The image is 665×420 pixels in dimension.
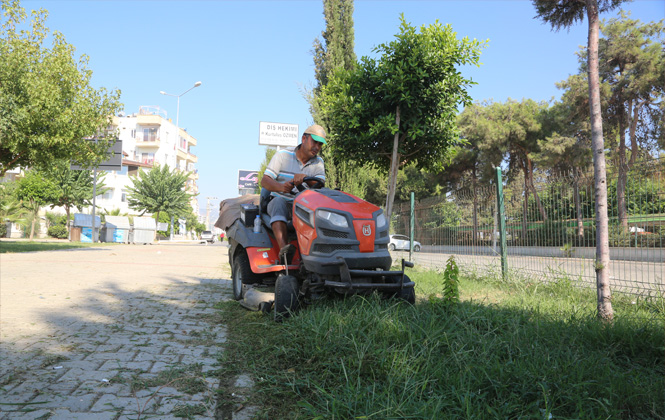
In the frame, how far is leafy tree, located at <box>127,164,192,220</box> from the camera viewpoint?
45844 millimetres

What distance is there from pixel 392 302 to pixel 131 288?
5066 millimetres

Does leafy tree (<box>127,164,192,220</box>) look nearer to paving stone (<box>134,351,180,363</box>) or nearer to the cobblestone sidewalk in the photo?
the cobblestone sidewalk

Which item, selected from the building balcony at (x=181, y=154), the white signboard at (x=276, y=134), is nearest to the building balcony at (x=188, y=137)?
the building balcony at (x=181, y=154)

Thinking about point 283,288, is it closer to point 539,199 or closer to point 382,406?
point 382,406

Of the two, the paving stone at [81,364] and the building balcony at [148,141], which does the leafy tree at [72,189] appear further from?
the paving stone at [81,364]

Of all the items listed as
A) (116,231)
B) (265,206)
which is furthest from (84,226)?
(265,206)

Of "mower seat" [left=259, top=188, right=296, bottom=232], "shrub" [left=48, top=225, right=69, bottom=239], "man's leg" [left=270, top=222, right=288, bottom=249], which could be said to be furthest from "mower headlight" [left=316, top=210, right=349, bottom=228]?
"shrub" [left=48, top=225, right=69, bottom=239]

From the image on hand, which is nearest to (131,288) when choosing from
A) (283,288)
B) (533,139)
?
(283,288)

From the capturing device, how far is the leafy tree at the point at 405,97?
7219 millimetres

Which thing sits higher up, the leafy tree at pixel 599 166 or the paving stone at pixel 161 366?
the leafy tree at pixel 599 166

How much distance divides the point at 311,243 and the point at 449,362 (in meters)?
1.56

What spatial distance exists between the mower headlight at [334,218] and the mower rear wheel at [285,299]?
2.20 feet

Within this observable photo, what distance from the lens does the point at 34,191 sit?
37.6 m

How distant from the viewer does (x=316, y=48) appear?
13953 mm
